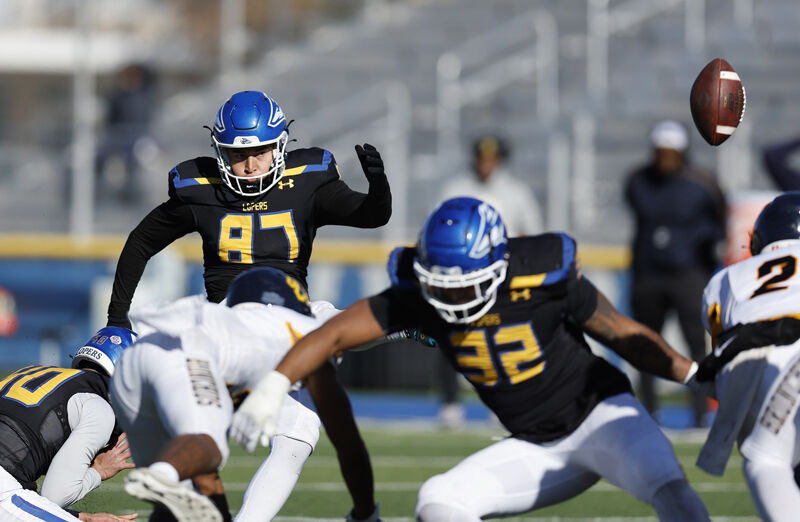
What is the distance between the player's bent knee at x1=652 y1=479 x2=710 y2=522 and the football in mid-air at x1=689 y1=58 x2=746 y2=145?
173cm

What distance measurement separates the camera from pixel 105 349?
507 cm

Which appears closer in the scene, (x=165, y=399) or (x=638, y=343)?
(x=165, y=399)

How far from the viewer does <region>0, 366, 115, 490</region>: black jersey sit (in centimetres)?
462

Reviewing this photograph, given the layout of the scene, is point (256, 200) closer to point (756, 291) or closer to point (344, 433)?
point (344, 433)

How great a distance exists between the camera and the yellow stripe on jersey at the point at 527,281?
4.28 metres

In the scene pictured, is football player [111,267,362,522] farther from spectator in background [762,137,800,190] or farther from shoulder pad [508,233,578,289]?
spectator in background [762,137,800,190]

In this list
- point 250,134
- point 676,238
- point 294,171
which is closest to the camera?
point 250,134

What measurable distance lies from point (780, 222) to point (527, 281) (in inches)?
37.5

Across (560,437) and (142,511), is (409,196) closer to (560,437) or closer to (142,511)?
(142,511)

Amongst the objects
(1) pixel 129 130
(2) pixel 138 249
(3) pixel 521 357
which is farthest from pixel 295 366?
(1) pixel 129 130

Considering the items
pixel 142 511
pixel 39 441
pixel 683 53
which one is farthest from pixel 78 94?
pixel 39 441

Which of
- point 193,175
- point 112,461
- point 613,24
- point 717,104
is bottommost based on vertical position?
point 112,461

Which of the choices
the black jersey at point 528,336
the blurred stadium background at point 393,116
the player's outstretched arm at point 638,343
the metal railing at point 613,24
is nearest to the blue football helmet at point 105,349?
the black jersey at point 528,336

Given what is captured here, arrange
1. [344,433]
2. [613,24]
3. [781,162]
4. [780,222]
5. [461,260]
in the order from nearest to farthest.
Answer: [461,260]
[780,222]
[344,433]
[781,162]
[613,24]
